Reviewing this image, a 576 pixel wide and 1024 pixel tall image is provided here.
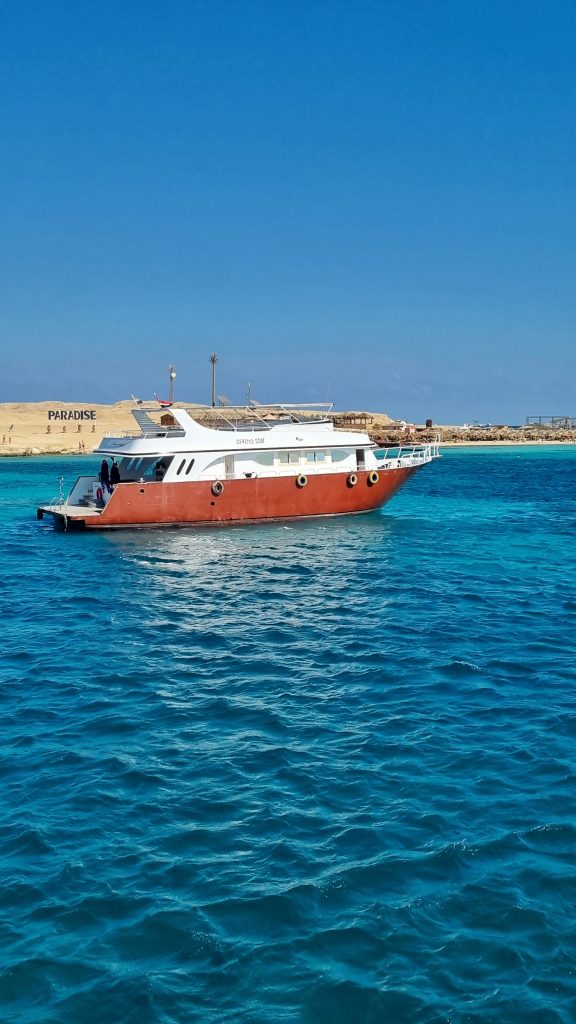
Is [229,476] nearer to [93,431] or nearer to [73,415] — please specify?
[93,431]

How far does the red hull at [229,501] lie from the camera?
3356cm

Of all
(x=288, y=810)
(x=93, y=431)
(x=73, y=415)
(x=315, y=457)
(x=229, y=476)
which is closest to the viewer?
(x=288, y=810)

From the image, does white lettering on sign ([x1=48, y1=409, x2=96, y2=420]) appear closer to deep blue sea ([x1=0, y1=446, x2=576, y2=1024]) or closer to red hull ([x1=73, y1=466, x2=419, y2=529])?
red hull ([x1=73, y1=466, x2=419, y2=529])

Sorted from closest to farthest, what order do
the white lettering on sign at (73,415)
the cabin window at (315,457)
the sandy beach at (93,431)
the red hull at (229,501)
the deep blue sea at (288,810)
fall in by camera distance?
the deep blue sea at (288,810)
the red hull at (229,501)
the cabin window at (315,457)
the sandy beach at (93,431)
the white lettering on sign at (73,415)

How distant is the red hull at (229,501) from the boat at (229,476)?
41 millimetres

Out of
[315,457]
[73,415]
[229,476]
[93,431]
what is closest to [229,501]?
[229,476]

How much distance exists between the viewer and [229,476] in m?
34.4

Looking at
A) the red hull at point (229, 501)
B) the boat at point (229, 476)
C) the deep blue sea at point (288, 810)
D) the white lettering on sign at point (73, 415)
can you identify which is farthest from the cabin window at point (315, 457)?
the white lettering on sign at point (73, 415)

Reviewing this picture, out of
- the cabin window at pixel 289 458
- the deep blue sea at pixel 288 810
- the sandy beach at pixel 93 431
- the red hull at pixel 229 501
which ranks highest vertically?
the sandy beach at pixel 93 431

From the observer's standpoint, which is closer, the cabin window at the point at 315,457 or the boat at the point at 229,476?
the boat at the point at 229,476

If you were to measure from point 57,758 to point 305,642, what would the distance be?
686 centimetres

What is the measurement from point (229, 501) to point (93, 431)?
89103 mm

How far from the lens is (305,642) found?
17.0 meters

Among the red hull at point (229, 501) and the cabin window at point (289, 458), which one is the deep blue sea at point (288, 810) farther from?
the cabin window at point (289, 458)
